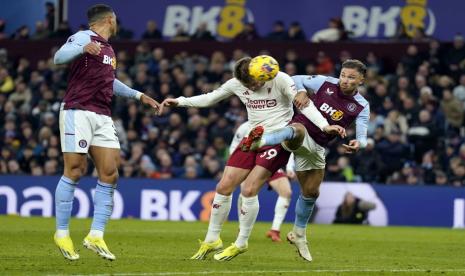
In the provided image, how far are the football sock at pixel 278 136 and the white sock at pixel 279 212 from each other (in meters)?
5.41

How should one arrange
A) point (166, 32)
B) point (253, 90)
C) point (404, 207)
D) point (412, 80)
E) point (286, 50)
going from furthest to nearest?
point (166, 32) → point (286, 50) → point (412, 80) → point (404, 207) → point (253, 90)

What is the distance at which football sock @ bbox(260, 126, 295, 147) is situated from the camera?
1301 cm

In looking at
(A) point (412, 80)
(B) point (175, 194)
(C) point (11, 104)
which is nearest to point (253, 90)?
(B) point (175, 194)

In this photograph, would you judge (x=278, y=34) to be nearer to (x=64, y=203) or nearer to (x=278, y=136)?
(x=278, y=136)

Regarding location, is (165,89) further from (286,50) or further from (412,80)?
(412,80)

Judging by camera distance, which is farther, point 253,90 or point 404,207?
point 404,207

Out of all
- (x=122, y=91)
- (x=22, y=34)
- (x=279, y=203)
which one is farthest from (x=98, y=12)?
(x=22, y=34)

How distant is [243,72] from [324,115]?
1.18 meters

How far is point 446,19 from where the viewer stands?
30.9m

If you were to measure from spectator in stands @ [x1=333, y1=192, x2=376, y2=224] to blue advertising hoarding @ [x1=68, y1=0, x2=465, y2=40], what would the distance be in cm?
650

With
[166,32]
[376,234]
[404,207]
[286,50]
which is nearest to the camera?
[376,234]

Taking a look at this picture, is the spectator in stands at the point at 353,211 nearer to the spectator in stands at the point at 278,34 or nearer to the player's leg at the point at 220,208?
the spectator in stands at the point at 278,34

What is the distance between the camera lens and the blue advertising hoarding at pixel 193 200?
25.2 m

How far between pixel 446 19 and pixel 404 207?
24.4 ft
